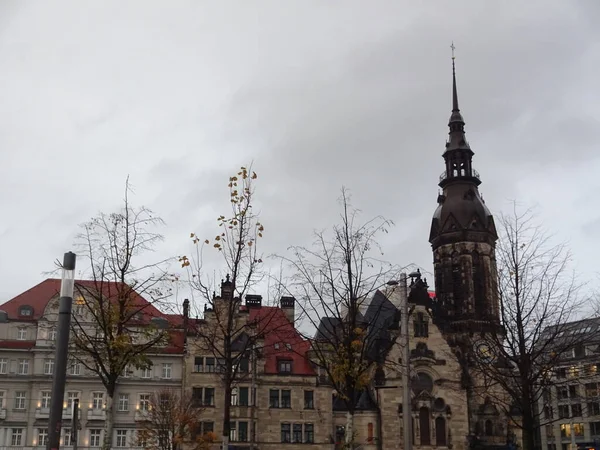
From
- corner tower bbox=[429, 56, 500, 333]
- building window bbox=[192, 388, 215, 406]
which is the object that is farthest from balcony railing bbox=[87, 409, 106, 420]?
corner tower bbox=[429, 56, 500, 333]

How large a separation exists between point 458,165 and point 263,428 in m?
38.9

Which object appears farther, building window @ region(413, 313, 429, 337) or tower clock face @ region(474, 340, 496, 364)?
building window @ region(413, 313, 429, 337)

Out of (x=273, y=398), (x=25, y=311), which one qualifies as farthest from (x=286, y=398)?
(x=25, y=311)

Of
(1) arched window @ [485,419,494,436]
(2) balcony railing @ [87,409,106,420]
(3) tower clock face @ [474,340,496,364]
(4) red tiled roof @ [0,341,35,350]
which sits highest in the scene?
(4) red tiled roof @ [0,341,35,350]

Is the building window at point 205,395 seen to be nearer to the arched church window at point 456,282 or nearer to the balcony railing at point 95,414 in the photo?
the balcony railing at point 95,414

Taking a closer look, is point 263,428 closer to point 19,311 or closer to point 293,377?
point 293,377

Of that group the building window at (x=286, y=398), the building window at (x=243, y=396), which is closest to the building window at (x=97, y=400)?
the building window at (x=243, y=396)

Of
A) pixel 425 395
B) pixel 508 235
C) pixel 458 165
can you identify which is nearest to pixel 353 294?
pixel 508 235

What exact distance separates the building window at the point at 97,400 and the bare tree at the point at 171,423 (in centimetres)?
319

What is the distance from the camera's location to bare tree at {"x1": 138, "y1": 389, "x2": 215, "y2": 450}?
151 ft

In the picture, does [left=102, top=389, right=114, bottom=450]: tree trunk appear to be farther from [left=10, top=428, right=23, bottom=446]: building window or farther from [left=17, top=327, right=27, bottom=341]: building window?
[left=17, top=327, right=27, bottom=341]: building window

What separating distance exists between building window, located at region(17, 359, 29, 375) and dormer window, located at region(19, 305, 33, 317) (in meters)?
3.72

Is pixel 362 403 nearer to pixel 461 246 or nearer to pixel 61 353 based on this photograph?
pixel 461 246

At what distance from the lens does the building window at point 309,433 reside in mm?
55594
